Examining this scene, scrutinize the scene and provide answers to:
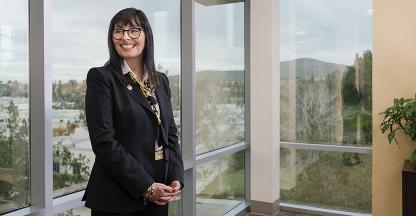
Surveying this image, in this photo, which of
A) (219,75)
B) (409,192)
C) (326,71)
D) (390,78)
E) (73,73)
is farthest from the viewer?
(326,71)

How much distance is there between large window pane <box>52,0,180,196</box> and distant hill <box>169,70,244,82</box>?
85cm

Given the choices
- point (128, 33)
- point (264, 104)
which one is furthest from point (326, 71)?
point (128, 33)

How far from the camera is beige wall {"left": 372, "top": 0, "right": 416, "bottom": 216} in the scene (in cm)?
313

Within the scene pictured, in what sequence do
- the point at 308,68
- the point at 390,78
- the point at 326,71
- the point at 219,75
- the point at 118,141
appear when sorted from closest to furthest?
1. the point at 118,141
2. the point at 390,78
3. the point at 219,75
4. the point at 326,71
5. the point at 308,68

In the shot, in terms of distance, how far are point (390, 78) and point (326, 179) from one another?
1.31m

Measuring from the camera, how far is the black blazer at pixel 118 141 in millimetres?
1456

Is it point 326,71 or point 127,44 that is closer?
point 127,44

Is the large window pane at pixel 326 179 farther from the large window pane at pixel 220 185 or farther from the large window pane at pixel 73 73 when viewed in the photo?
the large window pane at pixel 73 73

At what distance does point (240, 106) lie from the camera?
4.07 meters

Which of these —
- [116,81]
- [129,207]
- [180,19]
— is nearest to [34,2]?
[116,81]

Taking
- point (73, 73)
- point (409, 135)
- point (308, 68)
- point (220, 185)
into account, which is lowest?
point (220, 185)

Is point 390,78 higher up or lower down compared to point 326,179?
higher up

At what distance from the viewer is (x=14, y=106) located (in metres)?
1.88

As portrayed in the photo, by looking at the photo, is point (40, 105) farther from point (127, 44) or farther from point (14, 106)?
point (127, 44)
